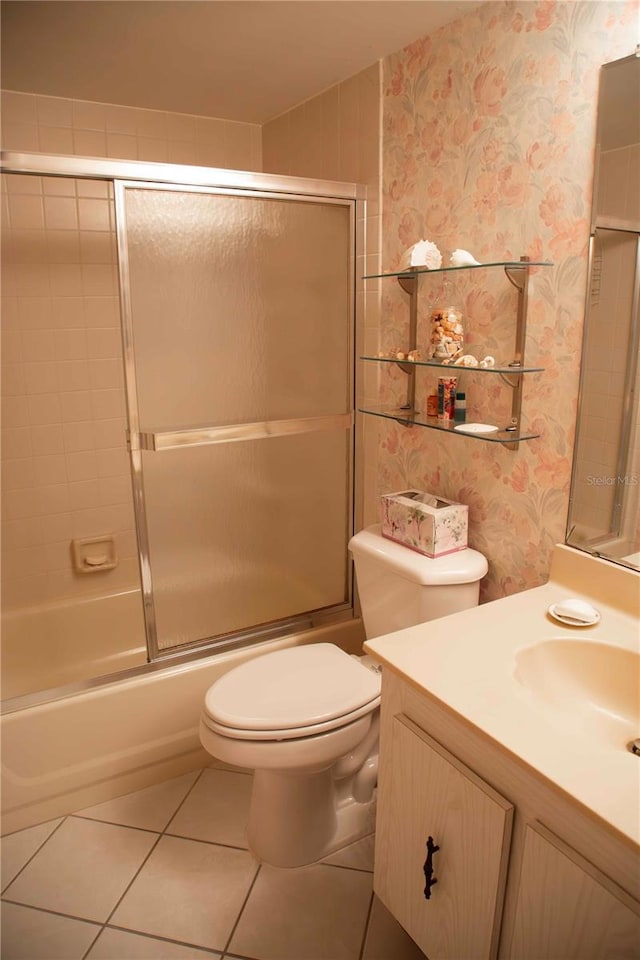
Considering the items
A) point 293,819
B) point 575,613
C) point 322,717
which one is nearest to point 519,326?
point 575,613

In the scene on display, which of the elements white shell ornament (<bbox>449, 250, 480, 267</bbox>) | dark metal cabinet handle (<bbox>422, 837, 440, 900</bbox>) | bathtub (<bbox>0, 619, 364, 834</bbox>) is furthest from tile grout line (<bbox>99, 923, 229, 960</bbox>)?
white shell ornament (<bbox>449, 250, 480, 267</bbox>)

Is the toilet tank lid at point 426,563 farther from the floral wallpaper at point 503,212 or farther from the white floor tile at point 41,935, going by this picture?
Result: the white floor tile at point 41,935

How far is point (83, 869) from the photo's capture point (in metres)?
1.67

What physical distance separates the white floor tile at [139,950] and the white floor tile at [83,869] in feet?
0.24

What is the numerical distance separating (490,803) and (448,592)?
2.20 feet

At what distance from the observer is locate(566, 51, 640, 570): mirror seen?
4.19ft

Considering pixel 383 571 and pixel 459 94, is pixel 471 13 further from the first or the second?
pixel 383 571

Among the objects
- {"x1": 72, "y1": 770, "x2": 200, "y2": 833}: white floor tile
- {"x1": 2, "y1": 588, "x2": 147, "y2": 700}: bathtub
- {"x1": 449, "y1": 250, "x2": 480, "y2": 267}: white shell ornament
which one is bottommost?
{"x1": 72, "y1": 770, "x2": 200, "y2": 833}: white floor tile

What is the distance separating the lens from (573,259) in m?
1.43

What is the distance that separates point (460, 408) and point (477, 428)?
13 cm

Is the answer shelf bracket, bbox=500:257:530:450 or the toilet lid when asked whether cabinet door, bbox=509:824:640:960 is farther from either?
shelf bracket, bbox=500:257:530:450

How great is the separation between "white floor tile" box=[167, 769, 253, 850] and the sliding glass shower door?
0.43 meters

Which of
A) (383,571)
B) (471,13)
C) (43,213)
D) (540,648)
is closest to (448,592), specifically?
(383,571)

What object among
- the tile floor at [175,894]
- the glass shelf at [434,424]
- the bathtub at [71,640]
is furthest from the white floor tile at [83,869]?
the glass shelf at [434,424]
